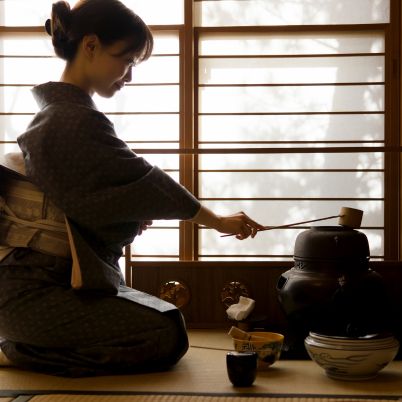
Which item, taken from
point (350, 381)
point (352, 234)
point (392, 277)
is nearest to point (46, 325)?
point (350, 381)

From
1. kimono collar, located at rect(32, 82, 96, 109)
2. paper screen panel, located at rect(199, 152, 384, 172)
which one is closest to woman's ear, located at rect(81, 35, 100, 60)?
kimono collar, located at rect(32, 82, 96, 109)

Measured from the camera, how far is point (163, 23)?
4301 mm

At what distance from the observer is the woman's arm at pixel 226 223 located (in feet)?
8.09

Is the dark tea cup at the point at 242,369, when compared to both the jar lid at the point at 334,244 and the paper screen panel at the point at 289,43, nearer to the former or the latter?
the jar lid at the point at 334,244

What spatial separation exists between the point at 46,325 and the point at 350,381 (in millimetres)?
1068

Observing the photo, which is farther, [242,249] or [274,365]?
[242,249]

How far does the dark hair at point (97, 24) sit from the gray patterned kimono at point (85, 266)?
0.24m

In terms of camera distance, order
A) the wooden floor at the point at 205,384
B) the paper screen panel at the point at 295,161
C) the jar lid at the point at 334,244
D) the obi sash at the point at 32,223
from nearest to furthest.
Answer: the wooden floor at the point at 205,384 → the obi sash at the point at 32,223 → the jar lid at the point at 334,244 → the paper screen panel at the point at 295,161

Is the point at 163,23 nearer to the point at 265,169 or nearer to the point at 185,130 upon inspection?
the point at 185,130

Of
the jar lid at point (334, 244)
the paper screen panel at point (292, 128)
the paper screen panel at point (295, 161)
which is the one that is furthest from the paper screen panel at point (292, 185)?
the jar lid at point (334, 244)

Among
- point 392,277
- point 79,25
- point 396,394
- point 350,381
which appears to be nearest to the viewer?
point 396,394

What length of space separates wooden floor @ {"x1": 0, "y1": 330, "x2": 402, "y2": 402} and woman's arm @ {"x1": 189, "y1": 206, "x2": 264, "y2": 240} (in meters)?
0.51

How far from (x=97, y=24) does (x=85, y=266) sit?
0.88m

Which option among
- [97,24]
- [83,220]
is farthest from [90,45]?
[83,220]
